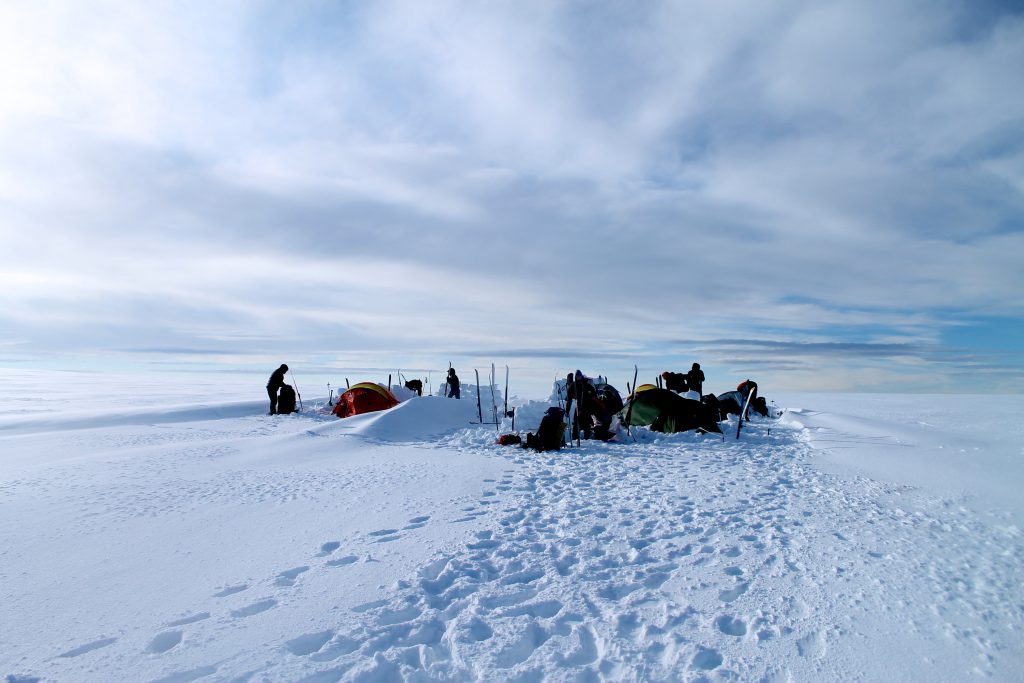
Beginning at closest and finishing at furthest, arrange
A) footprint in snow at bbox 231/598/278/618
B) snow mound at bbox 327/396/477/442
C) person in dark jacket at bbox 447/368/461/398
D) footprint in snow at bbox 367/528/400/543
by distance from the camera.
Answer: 1. footprint in snow at bbox 231/598/278/618
2. footprint in snow at bbox 367/528/400/543
3. snow mound at bbox 327/396/477/442
4. person in dark jacket at bbox 447/368/461/398

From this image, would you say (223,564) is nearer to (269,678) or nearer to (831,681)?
(269,678)

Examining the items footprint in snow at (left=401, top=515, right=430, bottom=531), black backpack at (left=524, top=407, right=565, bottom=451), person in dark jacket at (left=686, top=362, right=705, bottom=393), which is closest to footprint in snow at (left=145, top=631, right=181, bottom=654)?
footprint in snow at (left=401, top=515, right=430, bottom=531)

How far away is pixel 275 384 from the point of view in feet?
62.7

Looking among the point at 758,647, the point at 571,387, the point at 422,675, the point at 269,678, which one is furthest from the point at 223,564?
the point at 571,387

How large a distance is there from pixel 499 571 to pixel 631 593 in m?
1.16

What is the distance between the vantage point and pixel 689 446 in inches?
503

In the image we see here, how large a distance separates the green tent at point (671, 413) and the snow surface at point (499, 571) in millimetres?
5250

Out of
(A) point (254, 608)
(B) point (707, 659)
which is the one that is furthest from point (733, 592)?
(A) point (254, 608)

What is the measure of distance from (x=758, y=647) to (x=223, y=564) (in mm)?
4346

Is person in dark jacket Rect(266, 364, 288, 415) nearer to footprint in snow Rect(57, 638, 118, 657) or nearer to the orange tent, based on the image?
the orange tent

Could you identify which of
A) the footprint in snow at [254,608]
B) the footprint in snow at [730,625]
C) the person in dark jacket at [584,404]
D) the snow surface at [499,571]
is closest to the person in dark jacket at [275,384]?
the snow surface at [499,571]

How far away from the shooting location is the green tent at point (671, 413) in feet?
48.6

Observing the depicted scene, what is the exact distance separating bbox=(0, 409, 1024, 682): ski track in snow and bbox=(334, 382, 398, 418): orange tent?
11241 millimetres

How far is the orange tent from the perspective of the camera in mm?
19125
